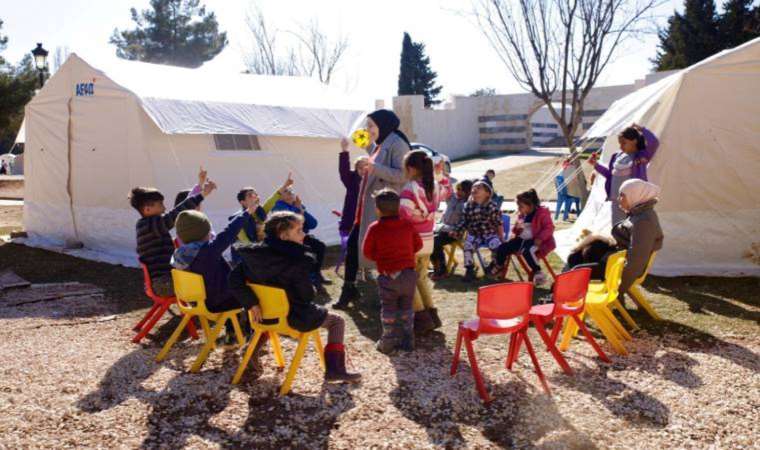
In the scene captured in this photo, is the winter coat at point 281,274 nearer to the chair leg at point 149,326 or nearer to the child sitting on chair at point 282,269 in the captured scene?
the child sitting on chair at point 282,269

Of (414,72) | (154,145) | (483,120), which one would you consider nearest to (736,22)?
(483,120)

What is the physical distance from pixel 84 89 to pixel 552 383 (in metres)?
8.31

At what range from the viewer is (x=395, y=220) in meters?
4.95

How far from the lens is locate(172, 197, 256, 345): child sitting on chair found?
15.9ft

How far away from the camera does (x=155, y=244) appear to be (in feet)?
18.7

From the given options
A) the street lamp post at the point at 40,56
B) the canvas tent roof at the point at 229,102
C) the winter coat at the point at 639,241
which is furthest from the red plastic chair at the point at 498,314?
the street lamp post at the point at 40,56

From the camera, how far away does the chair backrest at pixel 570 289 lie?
14.4 ft

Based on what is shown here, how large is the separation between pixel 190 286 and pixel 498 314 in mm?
2241

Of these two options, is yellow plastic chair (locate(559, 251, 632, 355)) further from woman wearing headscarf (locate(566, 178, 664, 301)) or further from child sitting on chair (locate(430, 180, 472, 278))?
child sitting on chair (locate(430, 180, 472, 278))

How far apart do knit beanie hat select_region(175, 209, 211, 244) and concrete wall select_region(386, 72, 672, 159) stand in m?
21.8

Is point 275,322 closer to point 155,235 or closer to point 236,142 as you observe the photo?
point 155,235

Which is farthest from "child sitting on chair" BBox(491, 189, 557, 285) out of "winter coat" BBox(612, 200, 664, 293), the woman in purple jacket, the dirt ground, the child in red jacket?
the child in red jacket

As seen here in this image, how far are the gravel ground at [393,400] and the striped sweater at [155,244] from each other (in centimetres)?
68

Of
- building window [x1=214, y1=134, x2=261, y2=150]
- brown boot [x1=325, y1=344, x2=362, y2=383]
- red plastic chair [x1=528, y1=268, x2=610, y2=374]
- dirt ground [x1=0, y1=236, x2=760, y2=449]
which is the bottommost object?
dirt ground [x1=0, y1=236, x2=760, y2=449]
